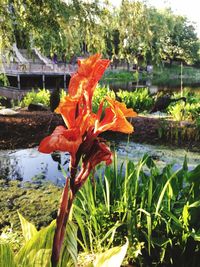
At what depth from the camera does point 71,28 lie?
540cm

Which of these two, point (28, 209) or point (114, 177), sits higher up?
point (114, 177)

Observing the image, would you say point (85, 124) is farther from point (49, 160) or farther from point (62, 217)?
point (49, 160)

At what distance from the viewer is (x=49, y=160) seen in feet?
16.9

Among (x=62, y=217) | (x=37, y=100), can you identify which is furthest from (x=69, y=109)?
(x=37, y=100)

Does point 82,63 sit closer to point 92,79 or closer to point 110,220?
point 92,79

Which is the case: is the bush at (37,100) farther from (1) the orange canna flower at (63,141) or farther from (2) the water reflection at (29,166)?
(1) the orange canna flower at (63,141)

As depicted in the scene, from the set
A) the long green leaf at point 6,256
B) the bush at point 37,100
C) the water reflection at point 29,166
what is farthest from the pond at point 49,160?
the bush at point 37,100

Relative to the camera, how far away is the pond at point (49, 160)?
4.37m

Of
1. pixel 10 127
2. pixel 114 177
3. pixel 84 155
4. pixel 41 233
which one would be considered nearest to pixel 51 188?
pixel 114 177

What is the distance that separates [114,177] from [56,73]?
2152 centimetres

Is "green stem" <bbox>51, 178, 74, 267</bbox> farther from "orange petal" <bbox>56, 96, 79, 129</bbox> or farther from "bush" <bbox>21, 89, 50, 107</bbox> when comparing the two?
"bush" <bbox>21, 89, 50, 107</bbox>

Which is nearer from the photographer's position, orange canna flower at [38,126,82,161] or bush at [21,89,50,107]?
orange canna flower at [38,126,82,161]

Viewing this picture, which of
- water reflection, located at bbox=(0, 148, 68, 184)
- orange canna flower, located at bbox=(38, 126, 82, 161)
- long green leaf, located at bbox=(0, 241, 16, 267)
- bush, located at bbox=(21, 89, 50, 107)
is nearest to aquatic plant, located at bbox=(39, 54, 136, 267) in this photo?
orange canna flower, located at bbox=(38, 126, 82, 161)

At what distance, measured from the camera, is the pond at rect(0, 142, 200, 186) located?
14.3ft
